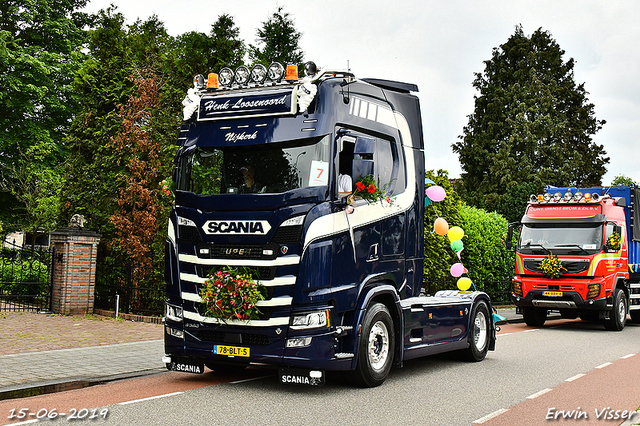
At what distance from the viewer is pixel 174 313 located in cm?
783

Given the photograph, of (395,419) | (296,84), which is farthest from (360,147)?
(395,419)

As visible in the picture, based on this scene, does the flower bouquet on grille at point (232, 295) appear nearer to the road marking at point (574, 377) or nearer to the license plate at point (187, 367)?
the license plate at point (187, 367)

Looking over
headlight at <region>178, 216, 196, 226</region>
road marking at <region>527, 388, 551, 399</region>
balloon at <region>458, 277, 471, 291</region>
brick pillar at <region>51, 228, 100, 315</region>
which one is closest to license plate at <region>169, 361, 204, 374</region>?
headlight at <region>178, 216, 196, 226</region>

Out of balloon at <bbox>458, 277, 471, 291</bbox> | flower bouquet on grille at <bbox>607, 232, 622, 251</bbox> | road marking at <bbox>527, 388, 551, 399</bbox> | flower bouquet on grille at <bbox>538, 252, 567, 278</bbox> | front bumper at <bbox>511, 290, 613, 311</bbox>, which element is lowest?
road marking at <bbox>527, 388, 551, 399</bbox>

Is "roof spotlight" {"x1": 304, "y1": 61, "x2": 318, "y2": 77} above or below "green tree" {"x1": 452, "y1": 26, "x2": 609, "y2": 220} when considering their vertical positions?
below

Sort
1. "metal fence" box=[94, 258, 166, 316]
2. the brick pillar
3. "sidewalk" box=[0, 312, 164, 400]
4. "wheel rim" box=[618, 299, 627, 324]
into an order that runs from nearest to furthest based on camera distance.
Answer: "sidewalk" box=[0, 312, 164, 400] → the brick pillar → "metal fence" box=[94, 258, 166, 316] → "wheel rim" box=[618, 299, 627, 324]

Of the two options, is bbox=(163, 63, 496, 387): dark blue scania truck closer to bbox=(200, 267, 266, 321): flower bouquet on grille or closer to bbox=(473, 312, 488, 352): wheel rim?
bbox=(200, 267, 266, 321): flower bouquet on grille

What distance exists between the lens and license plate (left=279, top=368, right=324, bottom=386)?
7.07 m

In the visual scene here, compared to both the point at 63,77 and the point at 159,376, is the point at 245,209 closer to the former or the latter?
the point at 159,376

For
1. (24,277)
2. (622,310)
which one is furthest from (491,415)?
(24,277)

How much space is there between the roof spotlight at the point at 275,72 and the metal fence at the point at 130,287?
25.5 ft

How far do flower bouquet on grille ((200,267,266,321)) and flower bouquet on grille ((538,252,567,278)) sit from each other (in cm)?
1106

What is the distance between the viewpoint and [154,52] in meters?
17.7

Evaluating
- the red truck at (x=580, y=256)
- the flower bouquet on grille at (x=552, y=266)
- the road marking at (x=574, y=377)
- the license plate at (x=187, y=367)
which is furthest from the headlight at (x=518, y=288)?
the license plate at (x=187, y=367)
